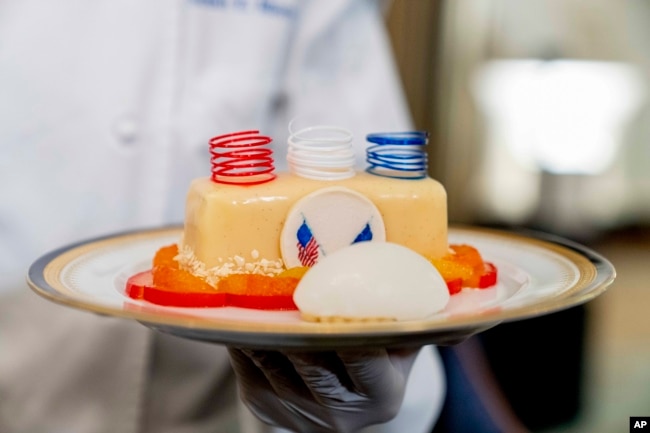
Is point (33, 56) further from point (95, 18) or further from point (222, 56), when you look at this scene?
point (222, 56)

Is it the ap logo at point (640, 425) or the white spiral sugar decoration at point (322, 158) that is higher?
the white spiral sugar decoration at point (322, 158)

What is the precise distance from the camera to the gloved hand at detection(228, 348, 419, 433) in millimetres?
938

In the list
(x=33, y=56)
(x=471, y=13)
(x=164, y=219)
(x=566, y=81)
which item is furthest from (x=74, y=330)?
(x=566, y=81)

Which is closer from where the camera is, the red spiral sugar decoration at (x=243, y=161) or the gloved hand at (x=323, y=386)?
the gloved hand at (x=323, y=386)

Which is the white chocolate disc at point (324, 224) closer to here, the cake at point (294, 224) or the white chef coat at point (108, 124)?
the cake at point (294, 224)

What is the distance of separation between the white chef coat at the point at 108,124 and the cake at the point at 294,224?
1.19 ft

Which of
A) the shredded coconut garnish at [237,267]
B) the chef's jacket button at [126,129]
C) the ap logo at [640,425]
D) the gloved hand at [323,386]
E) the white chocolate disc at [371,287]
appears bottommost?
the ap logo at [640,425]

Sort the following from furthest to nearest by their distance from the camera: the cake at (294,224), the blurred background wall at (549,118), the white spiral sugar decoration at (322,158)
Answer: the blurred background wall at (549,118), the white spiral sugar decoration at (322,158), the cake at (294,224)

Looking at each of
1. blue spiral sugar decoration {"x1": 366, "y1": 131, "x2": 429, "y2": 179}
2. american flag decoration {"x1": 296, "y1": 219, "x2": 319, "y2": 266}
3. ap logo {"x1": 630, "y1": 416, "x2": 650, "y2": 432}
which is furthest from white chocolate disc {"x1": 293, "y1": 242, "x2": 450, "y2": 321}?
ap logo {"x1": 630, "y1": 416, "x2": 650, "y2": 432}

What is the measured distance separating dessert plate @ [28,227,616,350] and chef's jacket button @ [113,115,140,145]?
274mm

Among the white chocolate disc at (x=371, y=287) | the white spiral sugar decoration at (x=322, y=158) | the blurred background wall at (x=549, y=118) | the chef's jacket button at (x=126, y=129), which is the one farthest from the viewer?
the blurred background wall at (x=549, y=118)

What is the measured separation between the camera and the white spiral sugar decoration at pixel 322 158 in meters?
1.09

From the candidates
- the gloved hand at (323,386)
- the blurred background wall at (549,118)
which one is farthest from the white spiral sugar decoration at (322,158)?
the blurred background wall at (549,118)

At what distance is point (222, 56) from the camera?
1.54 meters
